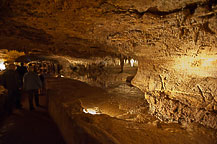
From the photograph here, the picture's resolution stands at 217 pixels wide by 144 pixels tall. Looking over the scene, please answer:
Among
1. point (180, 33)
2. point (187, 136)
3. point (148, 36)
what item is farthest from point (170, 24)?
point (187, 136)

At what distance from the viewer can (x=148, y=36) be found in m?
3.22

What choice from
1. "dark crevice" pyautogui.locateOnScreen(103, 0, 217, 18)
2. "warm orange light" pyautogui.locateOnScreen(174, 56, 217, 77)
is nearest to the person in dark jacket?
"dark crevice" pyautogui.locateOnScreen(103, 0, 217, 18)

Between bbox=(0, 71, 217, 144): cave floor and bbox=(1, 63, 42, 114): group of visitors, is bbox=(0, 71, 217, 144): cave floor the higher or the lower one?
the lower one

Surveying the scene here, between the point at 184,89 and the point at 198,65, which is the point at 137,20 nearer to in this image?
the point at 198,65

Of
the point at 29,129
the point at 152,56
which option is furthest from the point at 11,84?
the point at 152,56

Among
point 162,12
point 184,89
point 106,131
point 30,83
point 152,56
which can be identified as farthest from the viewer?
point 152,56

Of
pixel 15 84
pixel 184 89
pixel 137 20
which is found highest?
pixel 137 20

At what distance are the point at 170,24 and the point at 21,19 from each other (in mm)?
3852

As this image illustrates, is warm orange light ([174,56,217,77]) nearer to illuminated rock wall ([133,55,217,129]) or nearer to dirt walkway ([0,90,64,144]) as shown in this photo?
illuminated rock wall ([133,55,217,129])

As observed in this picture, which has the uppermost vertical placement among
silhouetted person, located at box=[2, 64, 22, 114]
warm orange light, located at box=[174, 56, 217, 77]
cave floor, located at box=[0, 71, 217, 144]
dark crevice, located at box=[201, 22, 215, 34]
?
dark crevice, located at box=[201, 22, 215, 34]

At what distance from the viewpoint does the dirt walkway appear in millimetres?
2111

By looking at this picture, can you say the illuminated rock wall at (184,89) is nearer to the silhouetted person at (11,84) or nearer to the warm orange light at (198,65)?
the warm orange light at (198,65)

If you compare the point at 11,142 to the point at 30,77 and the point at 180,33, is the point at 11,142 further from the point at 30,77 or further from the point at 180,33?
the point at 180,33

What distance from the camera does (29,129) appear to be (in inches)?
94.1
